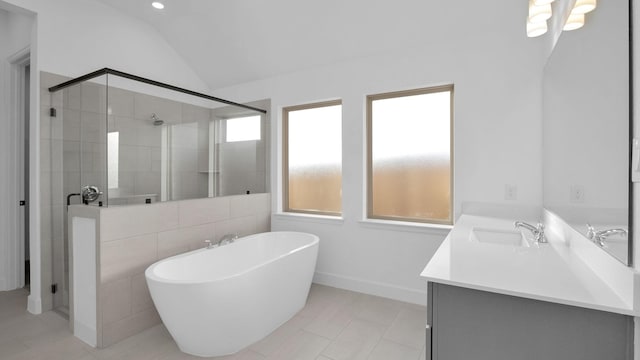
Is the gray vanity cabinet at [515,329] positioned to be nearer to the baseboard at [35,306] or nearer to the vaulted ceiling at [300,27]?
the vaulted ceiling at [300,27]

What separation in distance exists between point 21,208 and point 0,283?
799 millimetres

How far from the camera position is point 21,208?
307 centimetres

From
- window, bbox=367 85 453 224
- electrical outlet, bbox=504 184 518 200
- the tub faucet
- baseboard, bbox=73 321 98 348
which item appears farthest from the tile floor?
electrical outlet, bbox=504 184 518 200

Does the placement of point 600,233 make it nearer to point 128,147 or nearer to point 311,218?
point 311,218

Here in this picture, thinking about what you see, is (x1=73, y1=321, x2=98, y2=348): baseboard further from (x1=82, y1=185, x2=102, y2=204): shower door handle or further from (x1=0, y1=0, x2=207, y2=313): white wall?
(x1=82, y1=185, x2=102, y2=204): shower door handle

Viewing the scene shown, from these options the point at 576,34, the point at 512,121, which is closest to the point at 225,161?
the point at 512,121

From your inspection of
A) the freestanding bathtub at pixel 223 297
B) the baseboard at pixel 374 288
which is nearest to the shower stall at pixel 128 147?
the freestanding bathtub at pixel 223 297

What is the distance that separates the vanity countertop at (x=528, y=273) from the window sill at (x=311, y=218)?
171cm

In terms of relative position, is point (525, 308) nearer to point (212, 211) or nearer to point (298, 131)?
point (212, 211)

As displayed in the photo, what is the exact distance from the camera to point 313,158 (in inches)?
137

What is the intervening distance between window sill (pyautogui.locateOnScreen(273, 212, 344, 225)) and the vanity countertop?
5.62 feet

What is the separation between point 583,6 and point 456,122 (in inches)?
56.0

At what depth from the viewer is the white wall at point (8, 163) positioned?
118 inches

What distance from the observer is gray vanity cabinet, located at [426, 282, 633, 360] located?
33.7 inches
